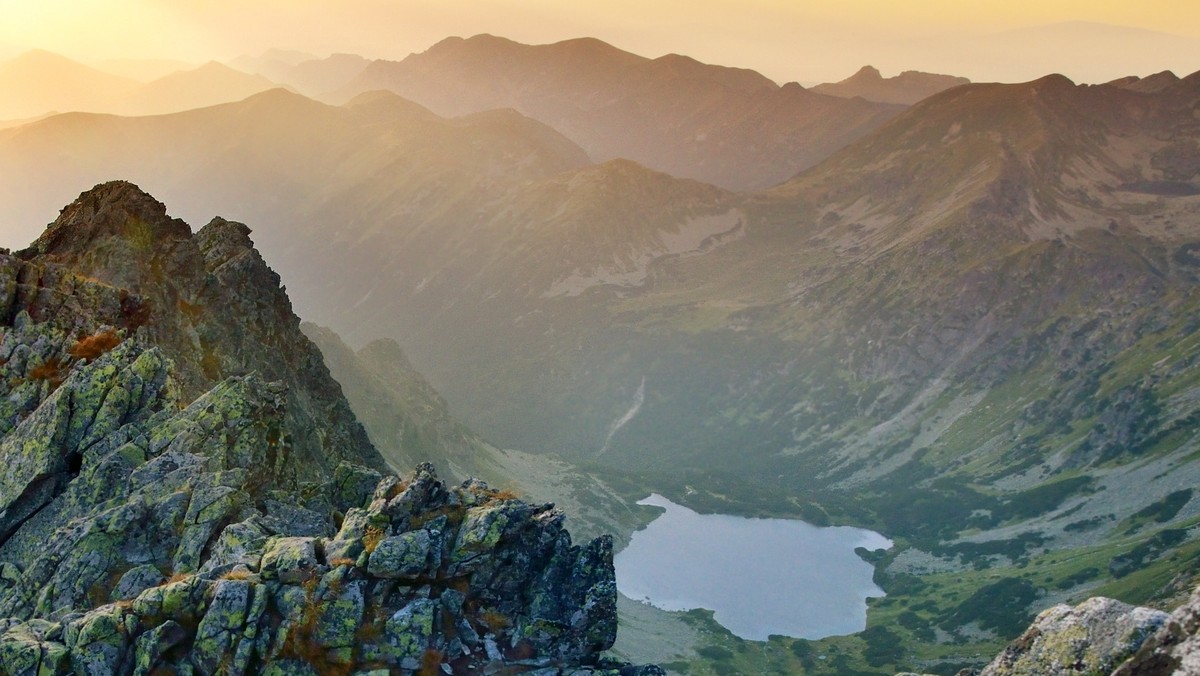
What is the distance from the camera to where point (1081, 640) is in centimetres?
1892

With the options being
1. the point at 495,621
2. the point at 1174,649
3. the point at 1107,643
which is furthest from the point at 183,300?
the point at 1174,649

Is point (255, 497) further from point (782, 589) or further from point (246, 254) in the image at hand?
point (782, 589)

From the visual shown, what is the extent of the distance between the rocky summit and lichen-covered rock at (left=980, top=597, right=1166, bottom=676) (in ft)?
39.4

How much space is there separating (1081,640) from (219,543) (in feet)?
92.9

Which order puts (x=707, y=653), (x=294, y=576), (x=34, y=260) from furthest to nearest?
(x=707, y=653), (x=34, y=260), (x=294, y=576)

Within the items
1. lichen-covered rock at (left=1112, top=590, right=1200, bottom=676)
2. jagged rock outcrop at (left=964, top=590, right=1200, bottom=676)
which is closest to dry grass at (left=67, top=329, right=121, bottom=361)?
jagged rock outcrop at (left=964, top=590, right=1200, bottom=676)

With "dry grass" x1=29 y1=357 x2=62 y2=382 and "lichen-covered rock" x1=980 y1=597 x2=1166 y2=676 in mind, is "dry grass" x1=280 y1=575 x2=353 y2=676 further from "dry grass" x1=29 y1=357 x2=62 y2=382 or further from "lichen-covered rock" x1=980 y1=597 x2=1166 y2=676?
"dry grass" x1=29 y1=357 x2=62 y2=382

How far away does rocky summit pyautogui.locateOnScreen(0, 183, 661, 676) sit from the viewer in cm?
2719

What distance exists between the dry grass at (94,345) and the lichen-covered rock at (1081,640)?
4295 cm

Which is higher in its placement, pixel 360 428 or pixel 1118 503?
pixel 360 428

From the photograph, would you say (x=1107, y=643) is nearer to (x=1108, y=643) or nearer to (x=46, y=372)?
(x=1108, y=643)

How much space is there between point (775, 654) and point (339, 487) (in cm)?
13654

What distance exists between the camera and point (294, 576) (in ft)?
93.0

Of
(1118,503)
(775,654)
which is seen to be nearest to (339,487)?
(775,654)
